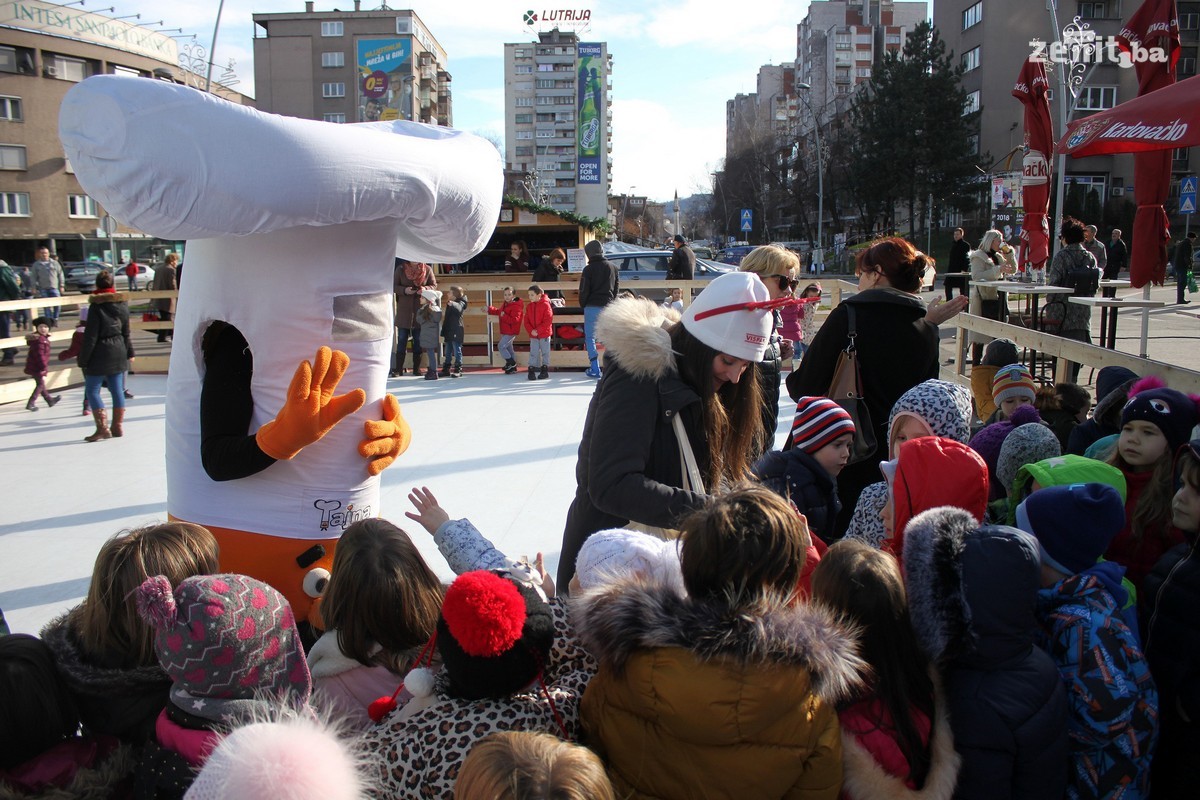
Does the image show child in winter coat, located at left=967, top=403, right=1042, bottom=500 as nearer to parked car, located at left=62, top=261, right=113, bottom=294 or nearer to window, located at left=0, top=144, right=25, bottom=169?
parked car, located at left=62, top=261, right=113, bottom=294

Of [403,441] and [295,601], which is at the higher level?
[403,441]

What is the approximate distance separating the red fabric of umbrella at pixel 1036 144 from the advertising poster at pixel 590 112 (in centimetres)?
5982

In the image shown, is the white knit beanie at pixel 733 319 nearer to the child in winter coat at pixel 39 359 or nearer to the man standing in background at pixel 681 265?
the child in winter coat at pixel 39 359

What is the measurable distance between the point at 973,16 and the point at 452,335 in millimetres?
42502

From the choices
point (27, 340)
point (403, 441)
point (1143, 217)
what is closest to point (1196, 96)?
point (1143, 217)

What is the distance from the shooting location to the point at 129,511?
5.11m

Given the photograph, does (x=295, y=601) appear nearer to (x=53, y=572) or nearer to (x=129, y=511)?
(x=53, y=572)

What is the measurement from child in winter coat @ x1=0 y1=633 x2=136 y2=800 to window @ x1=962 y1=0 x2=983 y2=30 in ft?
158

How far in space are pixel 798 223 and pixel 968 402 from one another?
5948 cm

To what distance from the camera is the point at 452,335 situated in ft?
34.9

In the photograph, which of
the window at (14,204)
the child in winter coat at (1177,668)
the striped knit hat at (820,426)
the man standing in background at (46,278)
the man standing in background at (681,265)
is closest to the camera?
the child in winter coat at (1177,668)

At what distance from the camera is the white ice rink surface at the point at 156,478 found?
430cm

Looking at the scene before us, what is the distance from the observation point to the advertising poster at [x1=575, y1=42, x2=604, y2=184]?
72.4 m

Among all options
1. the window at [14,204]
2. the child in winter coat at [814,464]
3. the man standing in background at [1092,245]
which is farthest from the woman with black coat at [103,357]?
the window at [14,204]
